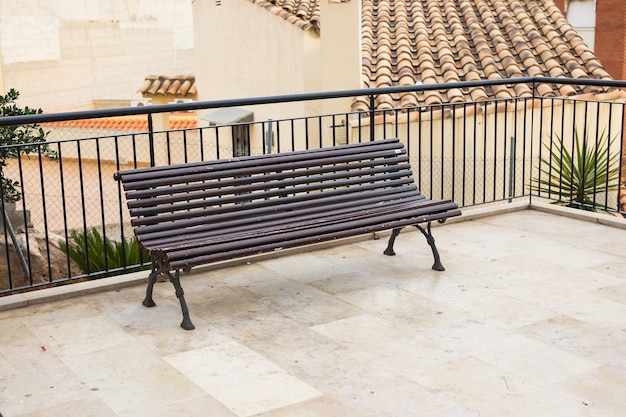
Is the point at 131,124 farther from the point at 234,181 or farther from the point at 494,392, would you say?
the point at 494,392

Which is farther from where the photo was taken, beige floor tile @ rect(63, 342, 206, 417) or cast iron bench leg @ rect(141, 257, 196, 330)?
cast iron bench leg @ rect(141, 257, 196, 330)

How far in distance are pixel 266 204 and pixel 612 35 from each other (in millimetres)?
21036

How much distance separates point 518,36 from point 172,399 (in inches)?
568

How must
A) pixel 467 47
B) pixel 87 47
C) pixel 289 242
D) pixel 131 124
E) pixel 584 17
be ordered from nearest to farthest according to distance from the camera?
pixel 289 242 < pixel 467 47 < pixel 584 17 < pixel 131 124 < pixel 87 47

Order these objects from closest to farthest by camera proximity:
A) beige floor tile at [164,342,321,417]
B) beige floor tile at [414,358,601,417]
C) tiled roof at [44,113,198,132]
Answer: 1. beige floor tile at [414,358,601,417]
2. beige floor tile at [164,342,321,417]
3. tiled roof at [44,113,198,132]

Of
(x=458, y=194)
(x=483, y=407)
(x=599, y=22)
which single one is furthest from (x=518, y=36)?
(x=483, y=407)

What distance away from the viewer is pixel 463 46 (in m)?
16.8

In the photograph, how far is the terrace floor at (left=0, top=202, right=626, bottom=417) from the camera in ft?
14.0

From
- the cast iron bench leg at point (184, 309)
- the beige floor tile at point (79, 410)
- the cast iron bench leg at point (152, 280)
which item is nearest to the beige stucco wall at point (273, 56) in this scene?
the cast iron bench leg at point (152, 280)

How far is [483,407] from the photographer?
4.17 meters

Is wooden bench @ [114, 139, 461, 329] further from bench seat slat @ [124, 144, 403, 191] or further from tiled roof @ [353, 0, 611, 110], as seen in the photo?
tiled roof @ [353, 0, 611, 110]

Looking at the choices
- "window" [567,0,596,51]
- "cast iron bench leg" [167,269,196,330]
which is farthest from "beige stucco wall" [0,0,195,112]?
"cast iron bench leg" [167,269,196,330]

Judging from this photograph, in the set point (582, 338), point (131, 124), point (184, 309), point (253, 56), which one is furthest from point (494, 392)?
point (131, 124)

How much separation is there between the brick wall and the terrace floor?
1909 centimetres
